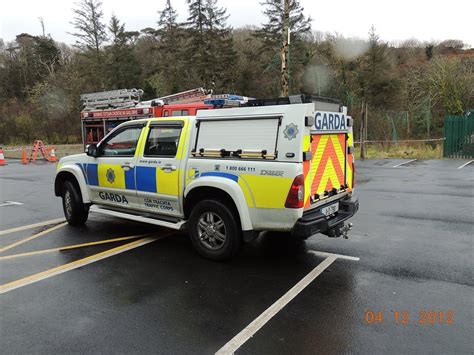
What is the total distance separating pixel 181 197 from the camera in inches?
214

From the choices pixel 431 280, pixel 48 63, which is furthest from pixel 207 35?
pixel 431 280

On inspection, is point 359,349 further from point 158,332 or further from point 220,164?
point 220,164

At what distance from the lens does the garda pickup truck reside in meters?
4.55

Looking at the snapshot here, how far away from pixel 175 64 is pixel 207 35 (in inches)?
201

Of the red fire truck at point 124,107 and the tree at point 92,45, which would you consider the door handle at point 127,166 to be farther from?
the tree at point 92,45

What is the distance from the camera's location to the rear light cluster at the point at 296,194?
4.42m

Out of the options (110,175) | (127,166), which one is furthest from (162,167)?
(110,175)

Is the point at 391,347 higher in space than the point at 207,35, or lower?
lower

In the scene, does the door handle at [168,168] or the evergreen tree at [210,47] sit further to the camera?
the evergreen tree at [210,47]

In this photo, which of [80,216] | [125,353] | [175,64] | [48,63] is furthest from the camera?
[48,63]
